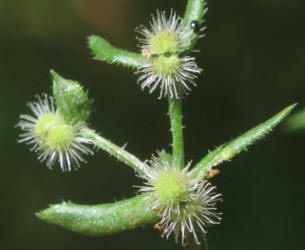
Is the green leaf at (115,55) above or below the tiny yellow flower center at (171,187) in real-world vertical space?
above

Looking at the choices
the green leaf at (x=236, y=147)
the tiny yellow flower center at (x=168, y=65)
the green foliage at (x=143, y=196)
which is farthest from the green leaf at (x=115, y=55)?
the green leaf at (x=236, y=147)

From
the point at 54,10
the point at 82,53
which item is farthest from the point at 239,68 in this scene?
the point at 54,10

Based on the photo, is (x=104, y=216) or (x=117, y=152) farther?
(x=117, y=152)

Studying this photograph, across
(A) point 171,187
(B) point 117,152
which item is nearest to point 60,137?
(B) point 117,152

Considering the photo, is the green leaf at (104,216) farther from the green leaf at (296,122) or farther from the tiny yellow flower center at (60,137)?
the green leaf at (296,122)

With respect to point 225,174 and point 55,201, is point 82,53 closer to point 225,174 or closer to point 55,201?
point 55,201

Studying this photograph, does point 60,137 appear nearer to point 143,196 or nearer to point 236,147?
point 143,196
